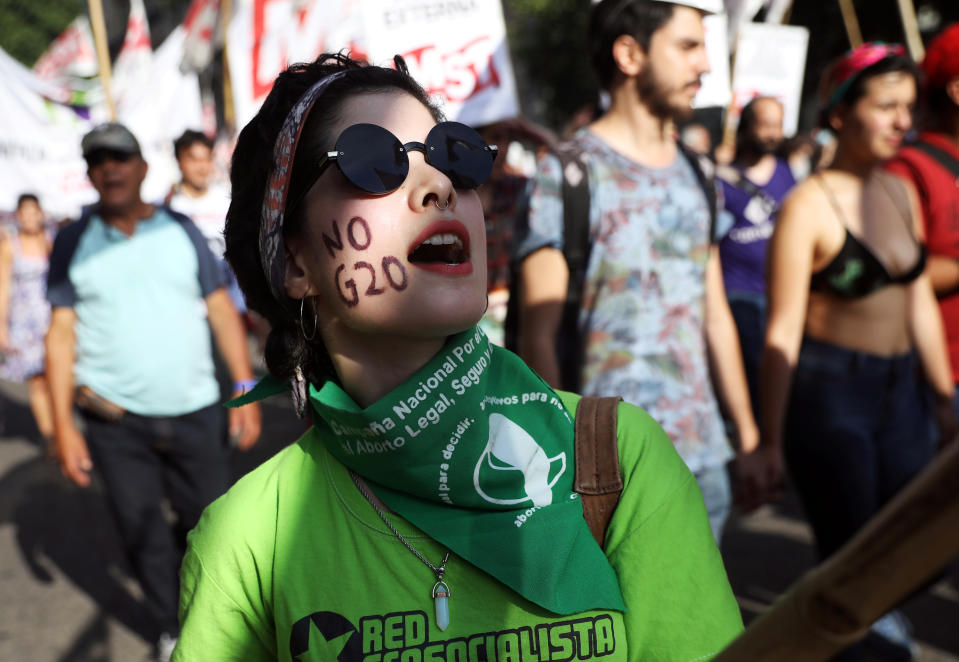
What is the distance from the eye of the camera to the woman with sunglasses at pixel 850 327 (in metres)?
3.05

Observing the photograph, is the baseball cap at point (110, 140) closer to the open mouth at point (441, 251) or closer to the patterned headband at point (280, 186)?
the patterned headband at point (280, 186)

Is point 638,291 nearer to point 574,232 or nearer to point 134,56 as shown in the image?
point 574,232

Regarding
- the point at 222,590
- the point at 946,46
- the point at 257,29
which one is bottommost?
the point at 222,590

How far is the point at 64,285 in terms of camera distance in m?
4.13

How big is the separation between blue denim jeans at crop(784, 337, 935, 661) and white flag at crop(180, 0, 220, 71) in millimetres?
5246

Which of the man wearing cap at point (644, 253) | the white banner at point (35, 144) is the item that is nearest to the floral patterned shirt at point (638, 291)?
the man wearing cap at point (644, 253)

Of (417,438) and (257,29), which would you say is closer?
(417,438)

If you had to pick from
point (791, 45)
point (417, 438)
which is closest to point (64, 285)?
point (417, 438)

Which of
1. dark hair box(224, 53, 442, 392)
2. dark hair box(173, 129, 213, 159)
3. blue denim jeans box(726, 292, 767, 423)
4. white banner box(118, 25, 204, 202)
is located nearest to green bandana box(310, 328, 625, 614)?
dark hair box(224, 53, 442, 392)

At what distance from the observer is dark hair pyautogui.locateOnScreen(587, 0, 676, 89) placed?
2820 mm

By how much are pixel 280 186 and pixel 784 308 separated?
2027 millimetres

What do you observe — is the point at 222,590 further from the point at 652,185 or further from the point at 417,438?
the point at 652,185

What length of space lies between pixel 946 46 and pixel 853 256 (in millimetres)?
1017

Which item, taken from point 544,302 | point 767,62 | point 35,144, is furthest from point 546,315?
point 767,62
